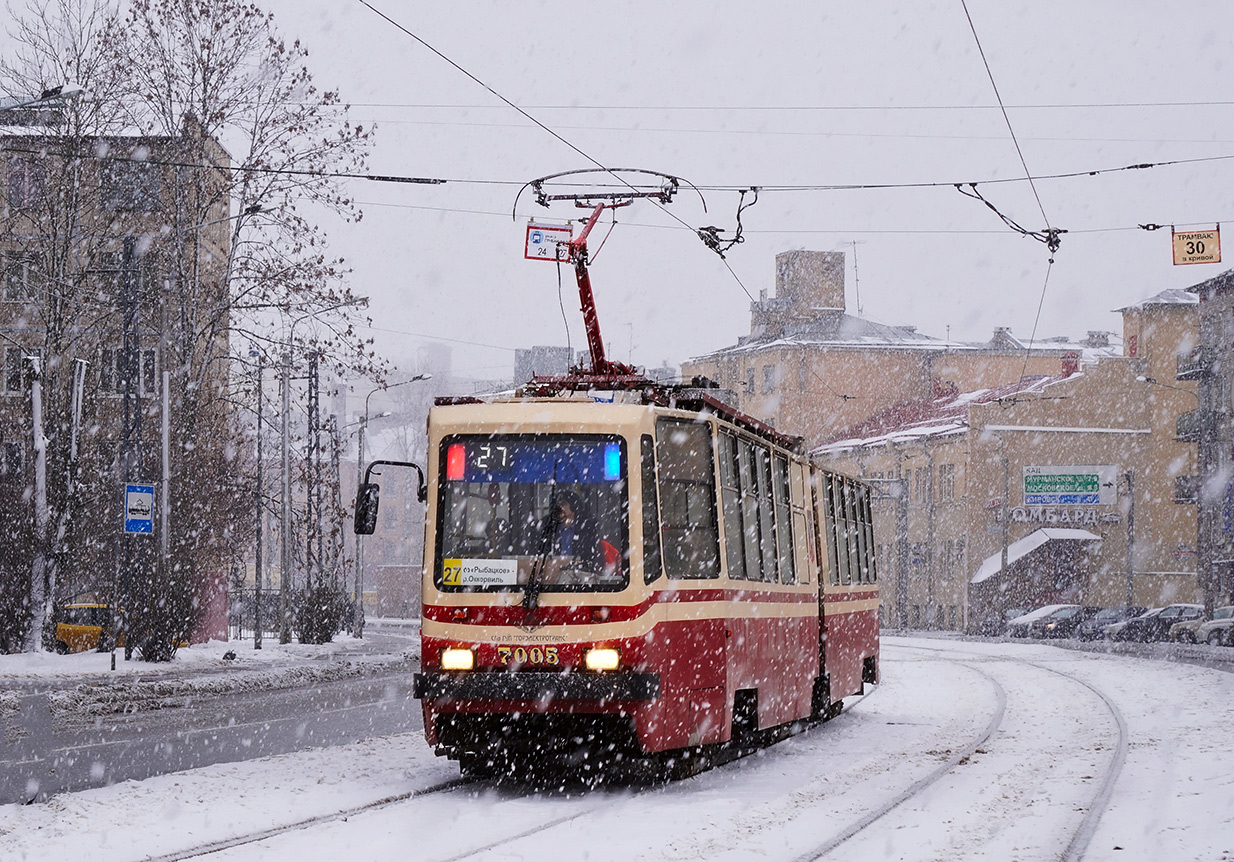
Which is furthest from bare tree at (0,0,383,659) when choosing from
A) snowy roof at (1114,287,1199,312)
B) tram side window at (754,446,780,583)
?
snowy roof at (1114,287,1199,312)

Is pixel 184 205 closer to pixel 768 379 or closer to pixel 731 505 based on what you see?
pixel 731 505

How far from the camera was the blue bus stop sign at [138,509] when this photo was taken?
92.0ft

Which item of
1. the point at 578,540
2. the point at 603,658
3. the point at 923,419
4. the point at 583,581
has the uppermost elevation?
the point at 923,419

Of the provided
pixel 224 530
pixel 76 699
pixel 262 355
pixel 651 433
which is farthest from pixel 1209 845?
pixel 224 530

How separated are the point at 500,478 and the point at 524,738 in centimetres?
192

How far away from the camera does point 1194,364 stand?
219 ft

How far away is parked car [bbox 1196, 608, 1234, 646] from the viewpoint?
168 feet

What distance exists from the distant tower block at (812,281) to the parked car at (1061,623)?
34180 mm

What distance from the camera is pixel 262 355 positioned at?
122 ft

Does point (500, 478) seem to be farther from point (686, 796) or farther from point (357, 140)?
point (357, 140)

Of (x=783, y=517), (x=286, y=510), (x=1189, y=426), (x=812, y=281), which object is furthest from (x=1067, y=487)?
(x=783, y=517)

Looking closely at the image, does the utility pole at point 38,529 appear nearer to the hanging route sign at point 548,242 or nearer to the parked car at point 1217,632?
the hanging route sign at point 548,242

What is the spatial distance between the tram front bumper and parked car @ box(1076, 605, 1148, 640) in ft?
164

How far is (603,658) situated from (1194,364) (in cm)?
5822
